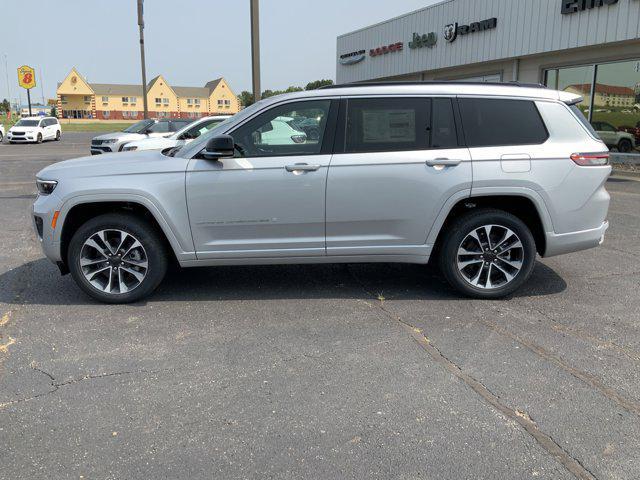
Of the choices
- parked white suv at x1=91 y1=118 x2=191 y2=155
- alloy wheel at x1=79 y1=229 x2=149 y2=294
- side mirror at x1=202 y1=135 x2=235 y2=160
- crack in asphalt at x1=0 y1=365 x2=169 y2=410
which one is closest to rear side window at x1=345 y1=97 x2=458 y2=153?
side mirror at x1=202 y1=135 x2=235 y2=160

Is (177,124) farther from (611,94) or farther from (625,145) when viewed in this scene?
(625,145)

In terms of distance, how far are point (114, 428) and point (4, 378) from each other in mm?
1061

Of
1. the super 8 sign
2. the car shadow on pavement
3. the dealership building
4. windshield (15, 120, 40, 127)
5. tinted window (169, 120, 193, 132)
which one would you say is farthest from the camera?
the super 8 sign

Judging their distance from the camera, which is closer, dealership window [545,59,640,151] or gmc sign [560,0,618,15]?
gmc sign [560,0,618,15]

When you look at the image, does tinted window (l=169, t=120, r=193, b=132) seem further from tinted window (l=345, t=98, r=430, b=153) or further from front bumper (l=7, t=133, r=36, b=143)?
front bumper (l=7, t=133, r=36, b=143)

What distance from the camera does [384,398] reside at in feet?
10.7

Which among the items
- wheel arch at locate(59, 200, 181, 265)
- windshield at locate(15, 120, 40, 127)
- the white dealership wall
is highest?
the white dealership wall

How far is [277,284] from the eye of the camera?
539cm

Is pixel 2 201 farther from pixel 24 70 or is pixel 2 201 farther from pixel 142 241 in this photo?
pixel 24 70

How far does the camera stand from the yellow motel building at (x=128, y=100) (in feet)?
343

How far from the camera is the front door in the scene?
462 centimetres

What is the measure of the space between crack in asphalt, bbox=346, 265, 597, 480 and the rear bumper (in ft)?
5.15

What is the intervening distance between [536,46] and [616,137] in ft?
12.6

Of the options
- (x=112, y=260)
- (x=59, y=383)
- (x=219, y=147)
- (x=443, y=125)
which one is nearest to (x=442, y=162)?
(x=443, y=125)
